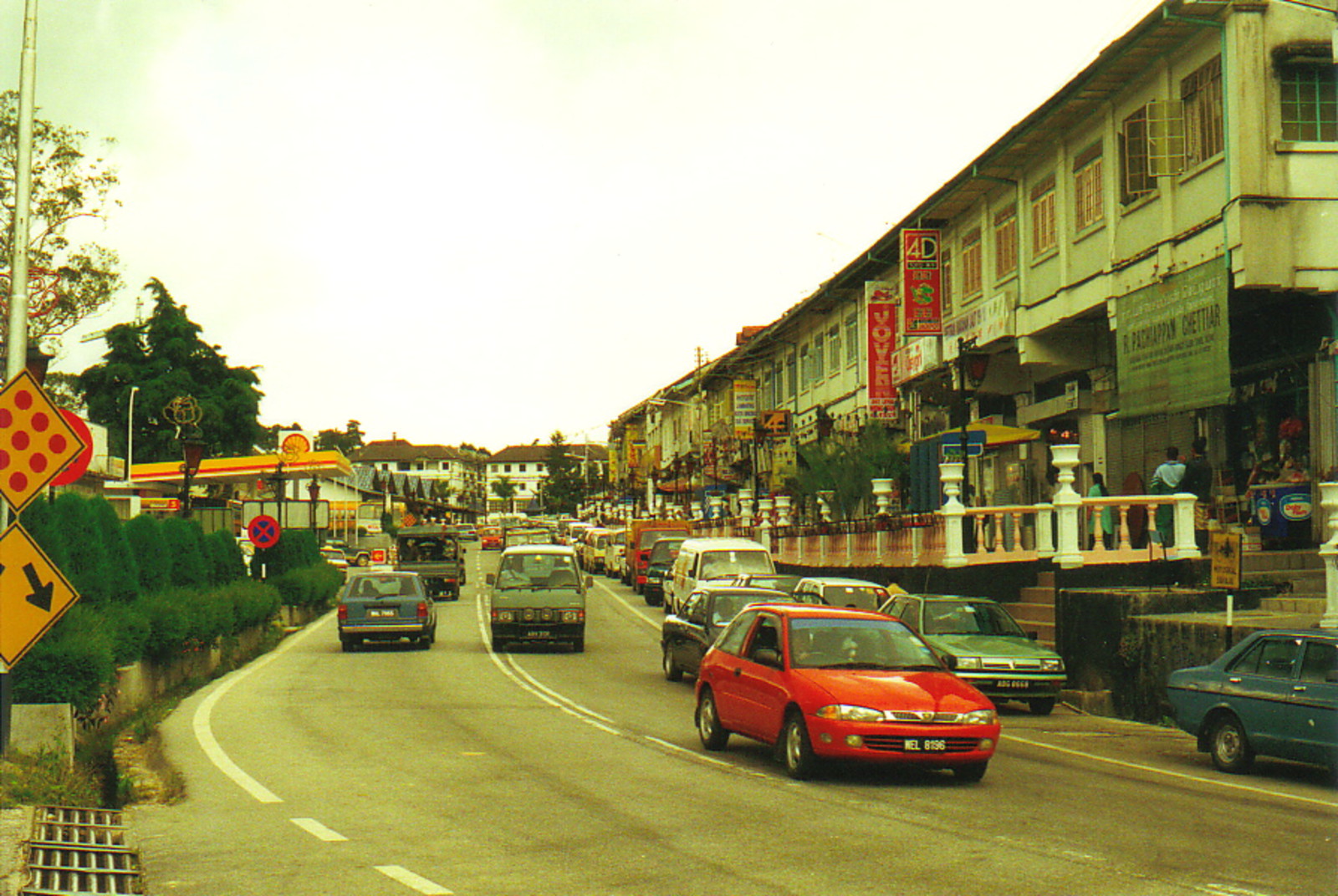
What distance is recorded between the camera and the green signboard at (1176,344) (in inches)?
850

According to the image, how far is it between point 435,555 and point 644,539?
794 cm

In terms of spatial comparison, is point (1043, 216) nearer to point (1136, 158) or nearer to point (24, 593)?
point (1136, 158)

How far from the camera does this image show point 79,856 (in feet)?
28.9

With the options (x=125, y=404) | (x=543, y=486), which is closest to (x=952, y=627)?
(x=125, y=404)

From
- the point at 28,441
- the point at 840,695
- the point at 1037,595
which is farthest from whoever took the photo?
the point at 1037,595

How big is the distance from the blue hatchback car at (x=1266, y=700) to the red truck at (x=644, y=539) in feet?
118

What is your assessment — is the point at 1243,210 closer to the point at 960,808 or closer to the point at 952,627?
the point at 952,627

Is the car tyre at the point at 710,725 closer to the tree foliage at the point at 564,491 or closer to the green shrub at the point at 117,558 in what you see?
the green shrub at the point at 117,558

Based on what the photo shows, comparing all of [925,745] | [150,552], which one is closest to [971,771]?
[925,745]

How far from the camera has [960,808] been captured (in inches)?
426

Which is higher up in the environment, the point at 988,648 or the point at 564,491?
the point at 564,491

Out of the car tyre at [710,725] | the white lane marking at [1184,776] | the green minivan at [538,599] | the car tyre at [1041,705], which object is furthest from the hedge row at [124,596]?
the car tyre at [1041,705]

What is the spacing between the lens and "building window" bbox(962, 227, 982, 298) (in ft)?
113

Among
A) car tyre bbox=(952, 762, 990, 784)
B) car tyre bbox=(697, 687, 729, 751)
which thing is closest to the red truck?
car tyre bbox=(697, 687, 729, 751)
